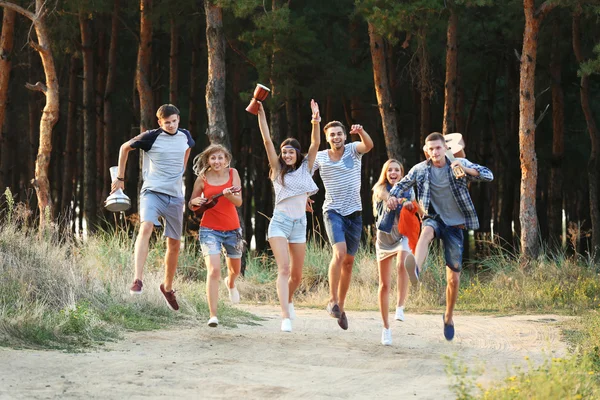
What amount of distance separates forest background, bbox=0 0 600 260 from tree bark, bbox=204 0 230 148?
0.09 feet

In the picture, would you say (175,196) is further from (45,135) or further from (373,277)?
(45,135)

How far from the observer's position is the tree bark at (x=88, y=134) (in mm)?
28064

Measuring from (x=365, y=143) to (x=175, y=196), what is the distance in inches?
83.6

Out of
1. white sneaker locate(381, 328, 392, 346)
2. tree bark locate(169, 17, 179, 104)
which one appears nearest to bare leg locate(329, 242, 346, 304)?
white sneaker locate(381, 328, 392, 346)

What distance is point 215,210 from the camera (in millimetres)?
10938

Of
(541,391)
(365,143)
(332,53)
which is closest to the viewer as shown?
(541,391)

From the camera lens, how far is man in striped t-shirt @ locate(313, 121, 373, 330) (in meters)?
11.1

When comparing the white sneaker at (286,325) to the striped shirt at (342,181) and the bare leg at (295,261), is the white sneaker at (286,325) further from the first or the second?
the striped shirt at (342,181)

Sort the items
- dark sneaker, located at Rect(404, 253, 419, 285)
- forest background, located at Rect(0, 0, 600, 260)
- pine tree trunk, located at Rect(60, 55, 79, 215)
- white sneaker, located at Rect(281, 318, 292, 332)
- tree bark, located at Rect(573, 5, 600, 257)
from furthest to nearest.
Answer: pine tree trunk, located at Rect(60, 55, 79, 215) < tree bark, located at Rect(573, 5, 600, 257) < forest background, located at Rect(0, 0, 600, 260) < white sneaker, located at Rect(281, 318, 292, 332) < dark sneaker, located at Rect(404, 253, 419, 285)

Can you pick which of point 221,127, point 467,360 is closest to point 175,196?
point 467,360

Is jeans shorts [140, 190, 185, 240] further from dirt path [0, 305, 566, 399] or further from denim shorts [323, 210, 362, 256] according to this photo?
denim shorts [323, 210, 362, 256]

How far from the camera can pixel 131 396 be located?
8117 mm

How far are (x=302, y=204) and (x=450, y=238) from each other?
155cm

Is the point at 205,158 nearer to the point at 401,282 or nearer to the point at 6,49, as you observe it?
the point at 401,282
